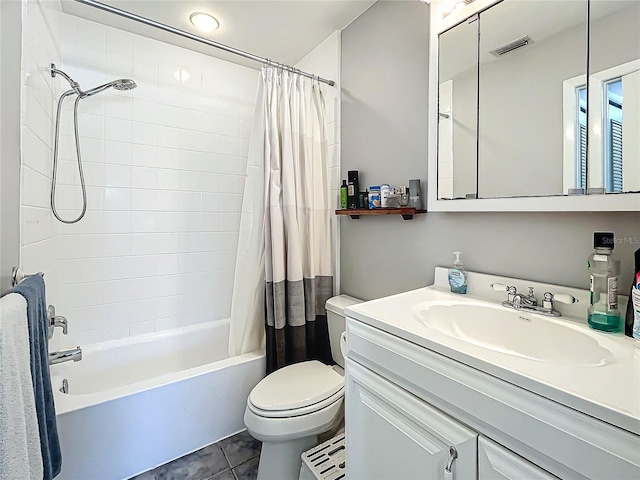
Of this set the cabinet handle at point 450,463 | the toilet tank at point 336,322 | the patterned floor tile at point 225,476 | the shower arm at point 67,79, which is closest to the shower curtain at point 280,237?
the toilet tank at point 336,322

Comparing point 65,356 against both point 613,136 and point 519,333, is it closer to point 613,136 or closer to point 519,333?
point 519,333

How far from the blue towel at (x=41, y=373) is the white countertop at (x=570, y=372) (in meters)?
0.92

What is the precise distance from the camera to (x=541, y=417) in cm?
57

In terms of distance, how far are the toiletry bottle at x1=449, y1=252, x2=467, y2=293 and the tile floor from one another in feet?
4.14

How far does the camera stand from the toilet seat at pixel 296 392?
1.24m

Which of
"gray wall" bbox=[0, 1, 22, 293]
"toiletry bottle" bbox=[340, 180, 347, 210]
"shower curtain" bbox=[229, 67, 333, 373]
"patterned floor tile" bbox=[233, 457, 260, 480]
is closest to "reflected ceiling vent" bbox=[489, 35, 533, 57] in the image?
"toiletry bottle" bbox=[340, 180, 347, 210]

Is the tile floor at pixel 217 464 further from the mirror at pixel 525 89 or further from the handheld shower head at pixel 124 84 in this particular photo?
the handheld shower head at pixel 124 84

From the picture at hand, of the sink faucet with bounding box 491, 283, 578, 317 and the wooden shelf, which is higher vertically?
the wooden shelf

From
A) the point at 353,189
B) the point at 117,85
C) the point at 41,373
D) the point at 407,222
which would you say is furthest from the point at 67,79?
the point at 407,222

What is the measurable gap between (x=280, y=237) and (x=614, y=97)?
1380 millimetres

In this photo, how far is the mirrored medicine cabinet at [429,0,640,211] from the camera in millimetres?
849

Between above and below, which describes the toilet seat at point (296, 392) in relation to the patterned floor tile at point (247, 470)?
above

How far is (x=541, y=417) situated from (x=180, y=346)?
2.08 meters

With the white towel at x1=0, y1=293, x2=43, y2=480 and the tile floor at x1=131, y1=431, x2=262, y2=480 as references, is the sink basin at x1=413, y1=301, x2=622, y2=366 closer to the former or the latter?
the white towel at x1=0, y1=293, x2=43, y2=480
